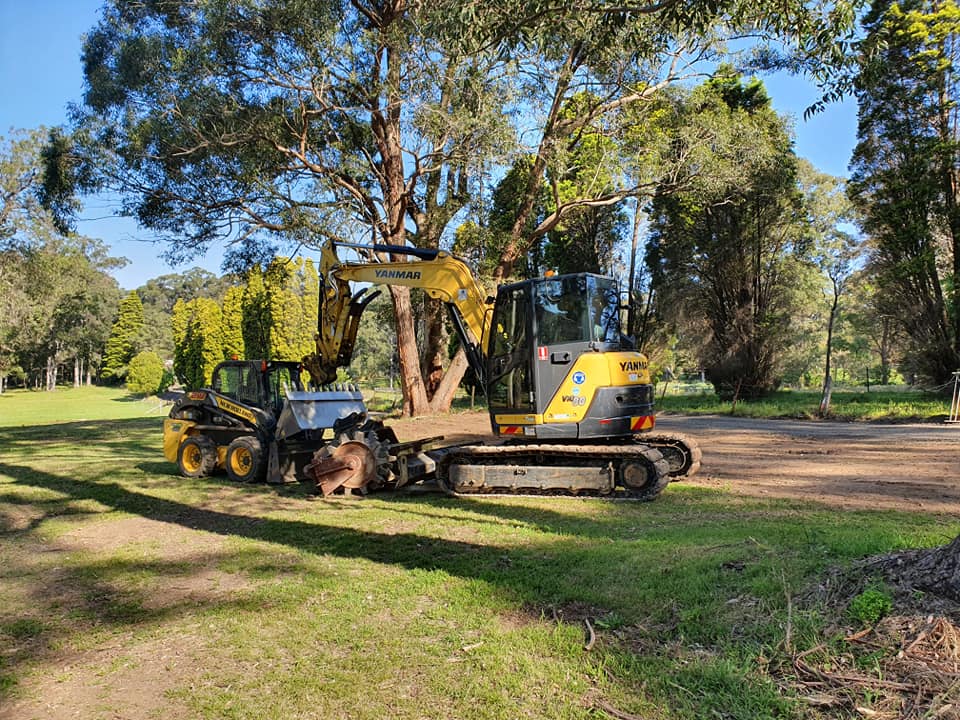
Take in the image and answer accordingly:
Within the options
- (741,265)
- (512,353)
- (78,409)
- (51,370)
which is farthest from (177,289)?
(512,353)

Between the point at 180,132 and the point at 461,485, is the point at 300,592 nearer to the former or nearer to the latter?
the point at 461,485

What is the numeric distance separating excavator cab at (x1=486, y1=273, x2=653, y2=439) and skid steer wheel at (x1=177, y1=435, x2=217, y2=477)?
5810 mm

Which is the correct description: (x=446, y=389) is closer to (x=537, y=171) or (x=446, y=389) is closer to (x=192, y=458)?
(x=537, y=171)

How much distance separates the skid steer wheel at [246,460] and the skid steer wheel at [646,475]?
590 cm

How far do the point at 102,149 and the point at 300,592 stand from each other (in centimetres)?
1811

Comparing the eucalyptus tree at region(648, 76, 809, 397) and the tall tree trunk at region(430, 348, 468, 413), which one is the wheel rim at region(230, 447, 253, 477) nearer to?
the tall tree trunk at region(430, 348, 468, 413)

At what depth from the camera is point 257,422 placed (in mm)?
11406

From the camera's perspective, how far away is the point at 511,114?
18.1 metres

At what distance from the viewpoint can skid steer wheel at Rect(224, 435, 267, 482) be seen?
10984 mm

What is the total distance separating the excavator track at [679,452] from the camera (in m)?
10.1

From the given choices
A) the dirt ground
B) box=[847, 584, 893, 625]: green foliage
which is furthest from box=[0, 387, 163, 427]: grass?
box=[847, 584, 893, 625]: green foliage

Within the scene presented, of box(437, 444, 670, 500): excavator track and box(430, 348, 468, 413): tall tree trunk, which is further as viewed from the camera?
box(430, 348, 468, 413): tall tree trunk

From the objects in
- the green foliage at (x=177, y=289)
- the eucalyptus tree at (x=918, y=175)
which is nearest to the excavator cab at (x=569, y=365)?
the eucalyptus tree at (x=918, y=175)

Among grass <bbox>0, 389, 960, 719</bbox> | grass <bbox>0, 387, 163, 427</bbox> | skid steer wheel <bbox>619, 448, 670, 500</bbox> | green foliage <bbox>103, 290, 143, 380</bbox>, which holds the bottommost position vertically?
grass <bbox>0, 387, 163, 427</bbox>
